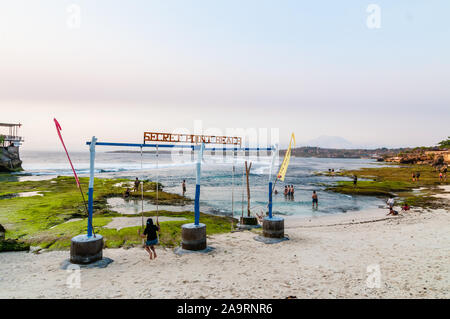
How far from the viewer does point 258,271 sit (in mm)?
9734

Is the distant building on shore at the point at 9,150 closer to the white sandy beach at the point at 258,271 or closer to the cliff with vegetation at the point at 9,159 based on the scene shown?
the cliff with vegetation at the point at 9,159

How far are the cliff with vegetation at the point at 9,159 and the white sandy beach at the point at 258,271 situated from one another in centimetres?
6844

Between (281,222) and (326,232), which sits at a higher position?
(281,222)

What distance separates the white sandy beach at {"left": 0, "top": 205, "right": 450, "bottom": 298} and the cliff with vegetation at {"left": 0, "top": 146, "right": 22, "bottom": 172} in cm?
6844

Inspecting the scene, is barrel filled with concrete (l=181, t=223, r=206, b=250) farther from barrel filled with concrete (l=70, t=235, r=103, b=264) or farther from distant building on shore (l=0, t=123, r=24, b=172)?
distant building on shore (l=0, t=123, r=24, b=172)

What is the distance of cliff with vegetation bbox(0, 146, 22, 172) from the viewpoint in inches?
2500

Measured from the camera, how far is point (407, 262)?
34.3 feet

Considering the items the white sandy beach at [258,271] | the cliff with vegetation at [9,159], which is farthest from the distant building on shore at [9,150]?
the white sandy beach at [258,271]

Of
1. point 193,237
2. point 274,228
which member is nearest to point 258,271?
point 193,237

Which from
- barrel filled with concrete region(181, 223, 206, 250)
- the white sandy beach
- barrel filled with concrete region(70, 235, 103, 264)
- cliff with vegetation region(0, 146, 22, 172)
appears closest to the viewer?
the white sandy beach

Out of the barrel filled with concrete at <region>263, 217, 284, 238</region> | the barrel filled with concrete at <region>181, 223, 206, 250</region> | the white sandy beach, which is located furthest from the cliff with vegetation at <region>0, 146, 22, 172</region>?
the barrel filled with concrete at <region>263, 217, 284, 238</region>

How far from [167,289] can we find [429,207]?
88.1 feet
